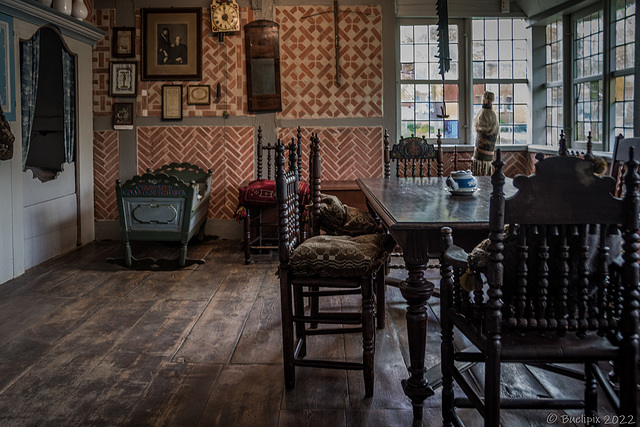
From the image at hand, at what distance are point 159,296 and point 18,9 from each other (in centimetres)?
278

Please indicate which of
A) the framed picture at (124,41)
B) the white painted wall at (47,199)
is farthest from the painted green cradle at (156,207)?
the framed picture at (124,41)

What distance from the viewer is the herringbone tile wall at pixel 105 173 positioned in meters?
6.94

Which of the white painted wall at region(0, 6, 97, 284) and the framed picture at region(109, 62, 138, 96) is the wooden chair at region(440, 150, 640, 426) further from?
the framed picture at region(109, 62, 138, 96)

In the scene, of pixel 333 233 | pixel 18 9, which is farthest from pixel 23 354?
pixel 18 9

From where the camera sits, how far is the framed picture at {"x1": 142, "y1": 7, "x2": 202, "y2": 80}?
682 centimetres

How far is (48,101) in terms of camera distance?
5.92 meters

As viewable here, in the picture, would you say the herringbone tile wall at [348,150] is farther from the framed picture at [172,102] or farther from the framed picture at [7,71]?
the framed picture at [7,71]

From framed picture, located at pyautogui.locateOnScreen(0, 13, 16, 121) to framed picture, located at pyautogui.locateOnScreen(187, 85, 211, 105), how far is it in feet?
7.23

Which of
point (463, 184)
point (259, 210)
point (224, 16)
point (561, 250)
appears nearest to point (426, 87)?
point (224, 16)

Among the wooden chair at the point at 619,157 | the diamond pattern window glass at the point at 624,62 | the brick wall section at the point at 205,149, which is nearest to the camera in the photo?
the wooden chair at the point at 619,157

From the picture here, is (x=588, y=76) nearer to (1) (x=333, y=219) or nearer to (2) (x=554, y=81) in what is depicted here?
(2) (x=554, y=81)

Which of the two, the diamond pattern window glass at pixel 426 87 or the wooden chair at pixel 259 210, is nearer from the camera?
the wooden chair at pixel 259 210

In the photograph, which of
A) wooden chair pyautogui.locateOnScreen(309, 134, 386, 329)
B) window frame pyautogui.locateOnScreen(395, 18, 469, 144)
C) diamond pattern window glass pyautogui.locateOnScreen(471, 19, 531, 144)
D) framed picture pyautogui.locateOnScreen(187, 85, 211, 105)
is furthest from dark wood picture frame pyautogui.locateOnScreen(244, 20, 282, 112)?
wooden chair pyautogui.locateOnScreen(309, 134, 386, 329)

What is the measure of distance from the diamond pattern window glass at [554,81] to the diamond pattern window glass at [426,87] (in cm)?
114
